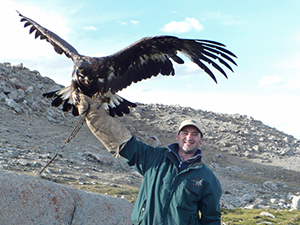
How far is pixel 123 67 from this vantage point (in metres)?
5.97

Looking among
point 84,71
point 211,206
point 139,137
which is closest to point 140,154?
point 211,206

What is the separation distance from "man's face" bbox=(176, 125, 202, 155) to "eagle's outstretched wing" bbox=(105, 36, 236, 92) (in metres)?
1.92

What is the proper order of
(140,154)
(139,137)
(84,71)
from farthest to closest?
(139,137), (84,71), (140,154)

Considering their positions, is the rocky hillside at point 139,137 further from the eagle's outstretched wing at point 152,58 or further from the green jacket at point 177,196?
the green jacket at point 177,196

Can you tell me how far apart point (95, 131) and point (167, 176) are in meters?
1.04

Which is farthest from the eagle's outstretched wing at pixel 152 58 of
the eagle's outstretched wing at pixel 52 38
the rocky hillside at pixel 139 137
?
the rocky hillside at pixel 139 137

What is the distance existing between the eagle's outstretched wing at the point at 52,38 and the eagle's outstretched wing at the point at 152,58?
0.90 meters

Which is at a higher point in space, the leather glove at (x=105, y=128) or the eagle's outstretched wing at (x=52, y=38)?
the eagle's outstretched wing at (x=52, y=38)

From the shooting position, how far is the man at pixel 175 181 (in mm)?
2924

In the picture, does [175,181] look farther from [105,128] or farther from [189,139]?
[105,128]

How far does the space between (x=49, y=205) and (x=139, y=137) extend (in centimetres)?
1408

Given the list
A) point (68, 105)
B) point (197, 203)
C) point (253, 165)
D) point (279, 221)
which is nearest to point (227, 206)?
point (279, 221)

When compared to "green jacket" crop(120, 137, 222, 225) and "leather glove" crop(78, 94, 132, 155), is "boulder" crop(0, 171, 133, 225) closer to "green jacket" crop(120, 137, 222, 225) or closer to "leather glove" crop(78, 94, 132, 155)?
"leather glove" crop(78, 94, 132, 155)

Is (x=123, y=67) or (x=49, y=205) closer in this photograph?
(x=49, y=205)
